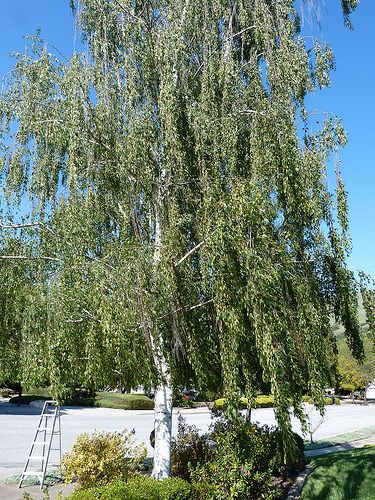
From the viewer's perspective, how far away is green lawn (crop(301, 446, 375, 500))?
7070 mm

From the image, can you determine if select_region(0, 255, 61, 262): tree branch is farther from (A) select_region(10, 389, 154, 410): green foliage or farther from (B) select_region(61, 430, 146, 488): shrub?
(A) select_region(10, 389, 154, 410): green foliage

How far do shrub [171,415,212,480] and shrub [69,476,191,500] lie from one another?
270 cm

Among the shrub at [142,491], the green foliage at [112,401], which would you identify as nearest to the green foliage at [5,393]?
the green foliage at [112,401]

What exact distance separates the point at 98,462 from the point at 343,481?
12.6 feet

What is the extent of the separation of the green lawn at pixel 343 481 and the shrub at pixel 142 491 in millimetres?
2929

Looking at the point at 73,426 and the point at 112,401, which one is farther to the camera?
the point at 112,401

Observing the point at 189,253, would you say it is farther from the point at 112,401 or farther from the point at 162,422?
the point at 112,401

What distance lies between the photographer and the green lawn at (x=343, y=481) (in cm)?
707

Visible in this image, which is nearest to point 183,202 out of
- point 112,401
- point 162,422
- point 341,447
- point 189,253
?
point 189,253

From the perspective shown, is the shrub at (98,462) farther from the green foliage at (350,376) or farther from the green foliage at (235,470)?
the green foliage at (350,376)

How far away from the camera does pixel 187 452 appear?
811cm

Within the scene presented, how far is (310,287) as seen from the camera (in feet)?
18.7

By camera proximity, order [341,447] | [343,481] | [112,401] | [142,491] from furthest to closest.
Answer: [112,401] → [341,447] → [343,481] → [142,491]

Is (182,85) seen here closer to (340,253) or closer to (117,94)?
(117,94)
